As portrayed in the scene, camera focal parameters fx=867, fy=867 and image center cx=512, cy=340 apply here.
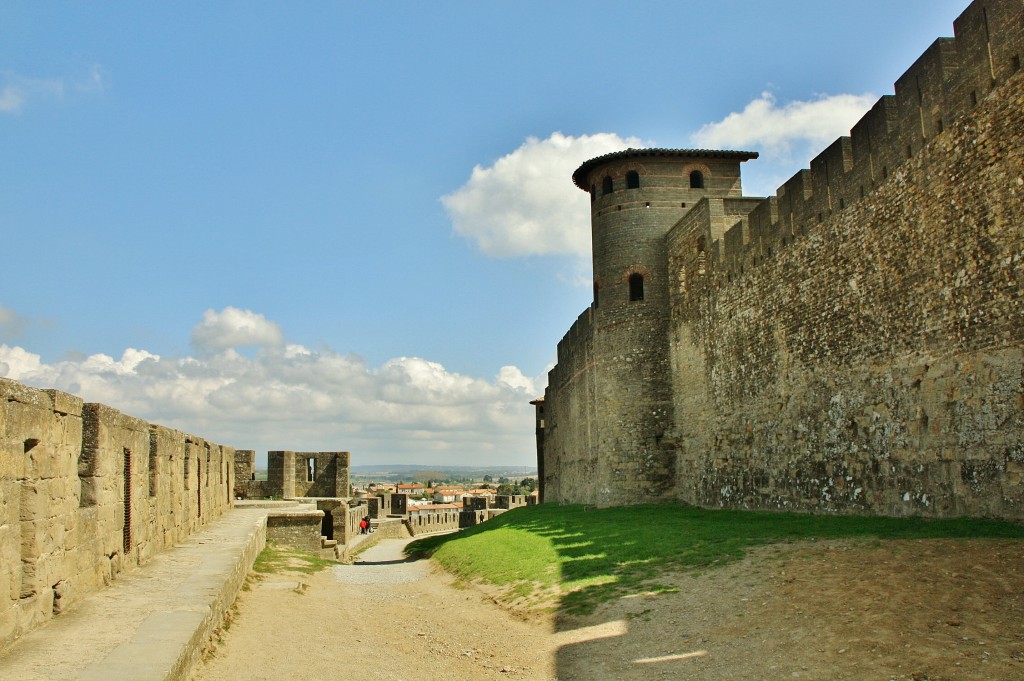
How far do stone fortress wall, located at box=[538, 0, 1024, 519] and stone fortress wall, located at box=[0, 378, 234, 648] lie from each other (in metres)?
9.18

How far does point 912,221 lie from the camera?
11477 mm

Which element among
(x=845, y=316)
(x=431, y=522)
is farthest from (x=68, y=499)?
(x=431, y=522)

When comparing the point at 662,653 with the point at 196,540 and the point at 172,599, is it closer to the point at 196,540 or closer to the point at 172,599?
the point at 172,599

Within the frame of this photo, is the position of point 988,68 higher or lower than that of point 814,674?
higher

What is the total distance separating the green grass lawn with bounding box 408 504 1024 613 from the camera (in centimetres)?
988

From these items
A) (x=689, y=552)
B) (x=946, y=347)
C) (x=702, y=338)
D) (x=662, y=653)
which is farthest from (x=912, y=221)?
(x=702, y=338)

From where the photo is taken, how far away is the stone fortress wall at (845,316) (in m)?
9.82

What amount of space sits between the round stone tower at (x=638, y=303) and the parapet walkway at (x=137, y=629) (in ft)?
44.0

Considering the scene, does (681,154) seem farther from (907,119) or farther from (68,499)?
(68,499)

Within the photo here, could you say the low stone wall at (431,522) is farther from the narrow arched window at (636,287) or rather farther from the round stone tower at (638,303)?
the narrow arched window at (636,287)

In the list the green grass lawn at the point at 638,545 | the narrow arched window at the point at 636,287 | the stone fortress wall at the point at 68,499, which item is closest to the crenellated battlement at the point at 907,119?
the green grass lawn at the point at 638,545

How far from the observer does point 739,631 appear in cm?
752

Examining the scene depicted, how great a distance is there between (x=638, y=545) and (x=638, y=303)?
11073mm

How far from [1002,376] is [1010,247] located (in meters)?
1.41
